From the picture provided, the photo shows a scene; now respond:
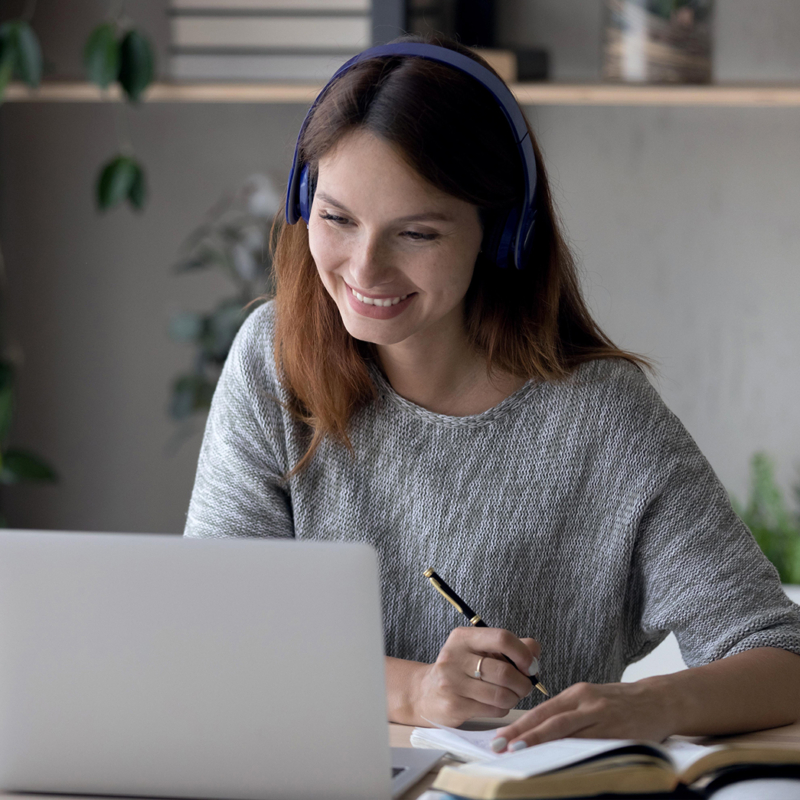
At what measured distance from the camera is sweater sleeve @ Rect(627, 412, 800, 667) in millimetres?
Result: 1085

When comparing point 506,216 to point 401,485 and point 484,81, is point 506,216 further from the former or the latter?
point 401,485

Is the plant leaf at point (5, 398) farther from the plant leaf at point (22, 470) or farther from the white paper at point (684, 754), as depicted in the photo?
the white paper at point (684, 754)

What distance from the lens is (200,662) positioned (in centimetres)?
75

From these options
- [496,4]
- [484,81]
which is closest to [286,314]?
[484,81]

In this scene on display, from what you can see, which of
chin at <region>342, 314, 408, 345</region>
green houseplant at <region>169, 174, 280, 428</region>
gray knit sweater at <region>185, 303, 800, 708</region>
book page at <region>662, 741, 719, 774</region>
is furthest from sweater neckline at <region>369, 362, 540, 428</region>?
green houseplant at <region>169, 174, 280, 428</region>

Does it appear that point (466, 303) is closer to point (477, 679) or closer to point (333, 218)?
point (333, 218)

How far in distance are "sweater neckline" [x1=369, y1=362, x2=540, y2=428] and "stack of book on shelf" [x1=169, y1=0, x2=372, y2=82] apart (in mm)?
1168

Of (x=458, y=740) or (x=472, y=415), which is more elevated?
(x=472, y=415)

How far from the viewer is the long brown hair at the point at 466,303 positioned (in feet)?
3.59

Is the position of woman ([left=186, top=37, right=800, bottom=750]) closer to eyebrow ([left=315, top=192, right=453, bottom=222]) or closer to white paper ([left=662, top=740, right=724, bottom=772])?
eyebrow ([left=315, top=192, right=453, bottom=222])

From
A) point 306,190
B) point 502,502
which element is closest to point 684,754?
point 502,502

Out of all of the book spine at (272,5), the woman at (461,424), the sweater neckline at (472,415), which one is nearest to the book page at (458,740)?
the woman at (461,424)

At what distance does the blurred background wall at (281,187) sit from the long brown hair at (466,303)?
1092 millimetres

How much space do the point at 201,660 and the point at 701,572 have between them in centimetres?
61
